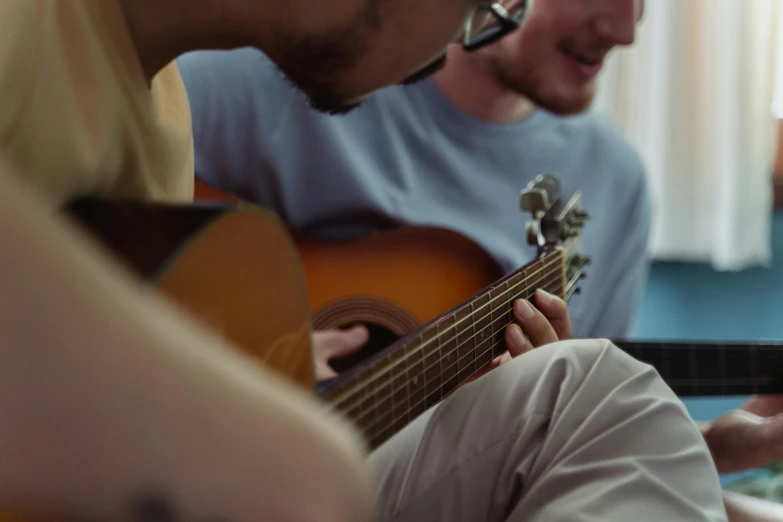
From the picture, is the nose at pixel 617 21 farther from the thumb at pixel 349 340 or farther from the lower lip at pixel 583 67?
the thumb at pixel 349 340

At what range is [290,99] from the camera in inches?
44.8

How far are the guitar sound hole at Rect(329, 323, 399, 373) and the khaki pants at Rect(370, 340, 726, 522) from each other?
7.7 inches

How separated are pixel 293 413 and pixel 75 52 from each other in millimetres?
287

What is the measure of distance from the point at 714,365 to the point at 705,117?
79 centimetres

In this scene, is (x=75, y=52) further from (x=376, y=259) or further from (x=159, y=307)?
(x=376, y=259)

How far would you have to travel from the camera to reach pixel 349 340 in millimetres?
916

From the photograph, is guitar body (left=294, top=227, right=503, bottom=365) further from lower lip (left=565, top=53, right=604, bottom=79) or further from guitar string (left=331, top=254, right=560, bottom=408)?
lower lip (left=565, top=53, right=604, bottom=79)

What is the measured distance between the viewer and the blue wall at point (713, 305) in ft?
5.47

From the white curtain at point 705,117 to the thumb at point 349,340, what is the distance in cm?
98

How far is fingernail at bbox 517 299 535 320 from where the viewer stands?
0.78m

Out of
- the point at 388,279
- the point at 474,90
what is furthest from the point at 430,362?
the point at 474,90

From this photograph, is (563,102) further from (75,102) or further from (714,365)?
(75,102)

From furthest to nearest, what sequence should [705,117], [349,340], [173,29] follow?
[705,117] < [349,340] < [173,29]

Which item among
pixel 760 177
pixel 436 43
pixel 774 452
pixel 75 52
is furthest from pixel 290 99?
pixel 760 177
